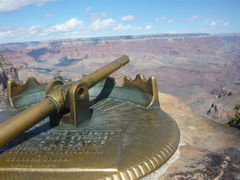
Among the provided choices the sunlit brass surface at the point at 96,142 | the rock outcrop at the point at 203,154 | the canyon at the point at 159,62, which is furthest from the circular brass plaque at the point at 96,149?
the canyon at the point at 159,62

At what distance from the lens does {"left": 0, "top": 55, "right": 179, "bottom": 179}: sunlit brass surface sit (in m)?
3.05

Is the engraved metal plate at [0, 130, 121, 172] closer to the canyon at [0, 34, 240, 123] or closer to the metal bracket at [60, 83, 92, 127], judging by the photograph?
the metal bracket at [60, 83, 92, 127]

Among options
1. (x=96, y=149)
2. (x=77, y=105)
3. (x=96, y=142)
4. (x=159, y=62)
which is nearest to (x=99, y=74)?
(x=77, y=105)

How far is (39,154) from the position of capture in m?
3.39

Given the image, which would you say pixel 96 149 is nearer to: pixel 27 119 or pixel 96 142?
pixel 96 142

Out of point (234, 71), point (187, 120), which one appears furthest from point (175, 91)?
point (187, 120)

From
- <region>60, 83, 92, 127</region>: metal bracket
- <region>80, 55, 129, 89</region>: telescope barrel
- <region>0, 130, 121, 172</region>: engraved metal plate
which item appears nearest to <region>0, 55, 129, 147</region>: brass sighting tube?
<region>80, 55, 129, 89</region>: telescope barrel

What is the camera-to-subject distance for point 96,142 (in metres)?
3.66

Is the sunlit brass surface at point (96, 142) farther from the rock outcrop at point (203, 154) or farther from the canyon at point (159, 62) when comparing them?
the canyon at point (159, 62)

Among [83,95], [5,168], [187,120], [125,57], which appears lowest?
[187,120]

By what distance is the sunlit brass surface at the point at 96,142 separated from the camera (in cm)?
305

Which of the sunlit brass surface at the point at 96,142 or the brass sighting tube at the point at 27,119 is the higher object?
the brass sighting tube at the point at 27,119

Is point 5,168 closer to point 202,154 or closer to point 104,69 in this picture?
point 104,69

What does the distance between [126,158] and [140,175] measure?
0.28m
